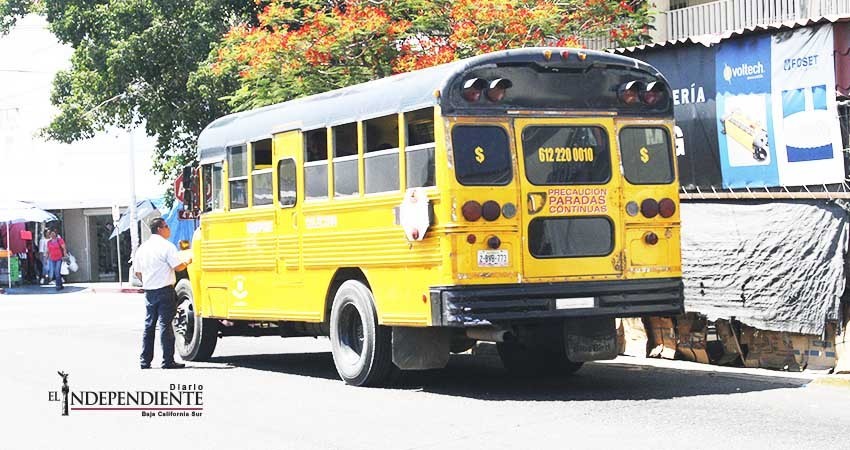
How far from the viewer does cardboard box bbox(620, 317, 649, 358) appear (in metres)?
15.1

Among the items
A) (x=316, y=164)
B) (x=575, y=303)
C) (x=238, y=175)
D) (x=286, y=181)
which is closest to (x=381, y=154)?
(x=316, y=164)

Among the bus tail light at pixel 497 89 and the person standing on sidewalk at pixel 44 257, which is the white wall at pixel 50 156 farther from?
the bus tail light at pixel 497 89

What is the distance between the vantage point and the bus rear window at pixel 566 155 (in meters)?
11.9

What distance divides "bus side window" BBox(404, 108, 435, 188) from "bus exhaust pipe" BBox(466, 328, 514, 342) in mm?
1352

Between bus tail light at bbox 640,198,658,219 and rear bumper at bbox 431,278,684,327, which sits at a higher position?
bus tail light at bbox 640,198,658,219

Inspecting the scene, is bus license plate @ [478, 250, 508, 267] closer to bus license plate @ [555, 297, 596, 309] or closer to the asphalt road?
bus license plate @ [555, 297, 596, 309]

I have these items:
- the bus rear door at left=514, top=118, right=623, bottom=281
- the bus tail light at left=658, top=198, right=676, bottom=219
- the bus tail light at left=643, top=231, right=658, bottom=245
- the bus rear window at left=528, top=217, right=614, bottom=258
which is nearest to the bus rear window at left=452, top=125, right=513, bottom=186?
the bus rear door at left=514, top=118, right=623, bottom=281

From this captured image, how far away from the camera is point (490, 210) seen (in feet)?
38.2

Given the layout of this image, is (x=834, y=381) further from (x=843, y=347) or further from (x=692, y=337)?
(x=692, y=337)

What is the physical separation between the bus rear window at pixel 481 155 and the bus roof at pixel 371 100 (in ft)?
1.32

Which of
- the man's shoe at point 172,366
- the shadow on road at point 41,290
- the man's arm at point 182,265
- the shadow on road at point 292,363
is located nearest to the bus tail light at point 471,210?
the shadow on road at point 292,363

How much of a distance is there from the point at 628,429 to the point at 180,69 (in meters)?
20.8

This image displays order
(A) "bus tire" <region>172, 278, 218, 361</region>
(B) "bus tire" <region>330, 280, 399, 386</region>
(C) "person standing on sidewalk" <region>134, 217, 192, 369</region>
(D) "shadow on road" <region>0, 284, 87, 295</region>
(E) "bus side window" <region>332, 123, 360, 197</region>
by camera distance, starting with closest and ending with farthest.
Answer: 1. (B) "bus tire" <region>330, 280, 399, 386</region>
2. (E) "bus side window" <region>332, 123, 360, 197</region>
3. (C) "person standing on sidewalk" <region>134, 217, 192, 369</region>
4. (A) "bus tire" <region>172, 278, 218, 361</region>
5. (D) "shadow on road" <region>0, 284, 87, 295</region>

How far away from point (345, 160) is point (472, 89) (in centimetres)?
189
